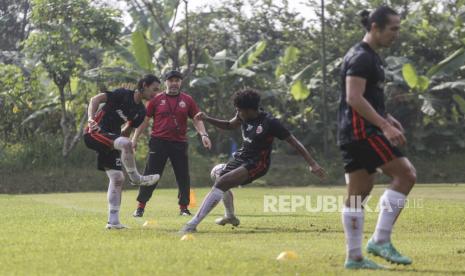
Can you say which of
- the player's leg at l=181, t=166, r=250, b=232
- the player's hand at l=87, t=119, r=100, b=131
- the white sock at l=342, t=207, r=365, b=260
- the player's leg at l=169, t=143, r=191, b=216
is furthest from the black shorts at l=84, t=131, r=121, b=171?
the white sock at l=342, t=207, r=365, b=260

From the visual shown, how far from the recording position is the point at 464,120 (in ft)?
115

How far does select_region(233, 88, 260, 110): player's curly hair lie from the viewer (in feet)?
35.7

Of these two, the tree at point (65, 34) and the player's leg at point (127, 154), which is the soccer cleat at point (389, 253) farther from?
the tree at point (65, 34)

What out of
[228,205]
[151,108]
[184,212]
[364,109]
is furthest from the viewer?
[184,212]

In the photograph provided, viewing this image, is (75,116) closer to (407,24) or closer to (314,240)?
(407,24)

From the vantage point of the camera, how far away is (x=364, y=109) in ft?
24.3

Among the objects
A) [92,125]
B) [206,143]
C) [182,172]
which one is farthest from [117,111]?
[182,172]

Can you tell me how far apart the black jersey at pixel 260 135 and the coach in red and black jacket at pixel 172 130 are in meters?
3.41

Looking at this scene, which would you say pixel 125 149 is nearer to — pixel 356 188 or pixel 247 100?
pixel 247 100

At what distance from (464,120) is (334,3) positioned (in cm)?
749

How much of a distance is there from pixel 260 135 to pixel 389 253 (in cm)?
357

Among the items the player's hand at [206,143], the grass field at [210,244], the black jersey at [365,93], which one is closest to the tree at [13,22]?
the grass field at [210,244]

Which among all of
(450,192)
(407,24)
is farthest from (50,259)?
(407,24)

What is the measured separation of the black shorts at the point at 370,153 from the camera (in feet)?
24.8
